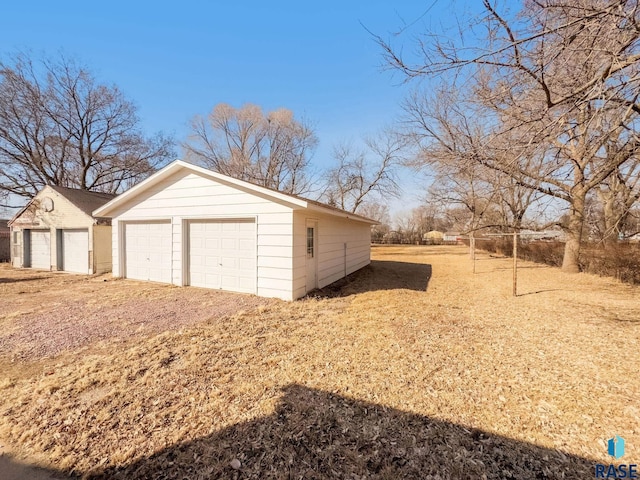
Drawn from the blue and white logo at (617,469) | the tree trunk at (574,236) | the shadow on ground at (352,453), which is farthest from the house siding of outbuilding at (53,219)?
the tree trunk at (574,236)

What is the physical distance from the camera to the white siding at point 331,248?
6.95 m

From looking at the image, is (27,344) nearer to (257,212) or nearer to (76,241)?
(257,212)

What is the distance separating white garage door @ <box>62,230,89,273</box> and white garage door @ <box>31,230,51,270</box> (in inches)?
39.1

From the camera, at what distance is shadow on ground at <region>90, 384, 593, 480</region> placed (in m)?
1.90

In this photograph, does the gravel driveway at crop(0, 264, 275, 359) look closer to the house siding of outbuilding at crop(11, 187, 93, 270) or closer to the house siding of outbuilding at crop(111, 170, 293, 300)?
the house siding of outbuilding at crop(111, 170, 293, 300)

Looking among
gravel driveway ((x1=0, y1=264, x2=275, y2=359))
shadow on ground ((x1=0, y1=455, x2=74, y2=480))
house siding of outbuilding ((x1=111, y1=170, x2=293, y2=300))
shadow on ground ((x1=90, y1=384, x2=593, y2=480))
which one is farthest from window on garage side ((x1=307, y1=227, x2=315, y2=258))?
shadow on ground ((x1=0, y1=455, x2=74, y2=480))

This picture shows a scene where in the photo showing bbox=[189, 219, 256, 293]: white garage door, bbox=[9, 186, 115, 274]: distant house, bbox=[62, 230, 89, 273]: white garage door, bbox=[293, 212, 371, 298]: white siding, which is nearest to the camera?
bbox=[293, 212, 371, 298]: white siding

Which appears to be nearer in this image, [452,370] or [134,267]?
[452,370]

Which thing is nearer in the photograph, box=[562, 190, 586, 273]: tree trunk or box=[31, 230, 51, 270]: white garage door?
box=[562, 190, 586, 273]: tree trunk

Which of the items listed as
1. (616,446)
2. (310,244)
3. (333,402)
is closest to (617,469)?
(616,446)

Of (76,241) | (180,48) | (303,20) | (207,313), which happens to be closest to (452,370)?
(207,313)

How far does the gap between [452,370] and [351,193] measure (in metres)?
26.0

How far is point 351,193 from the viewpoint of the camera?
2842 cm

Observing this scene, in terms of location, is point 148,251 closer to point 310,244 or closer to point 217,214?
point 217,214
